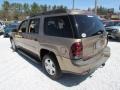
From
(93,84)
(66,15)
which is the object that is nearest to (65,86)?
(93,84)

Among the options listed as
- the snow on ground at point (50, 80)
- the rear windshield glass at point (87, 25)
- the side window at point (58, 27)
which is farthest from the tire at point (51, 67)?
the rear windshield glass at point (87, 25)

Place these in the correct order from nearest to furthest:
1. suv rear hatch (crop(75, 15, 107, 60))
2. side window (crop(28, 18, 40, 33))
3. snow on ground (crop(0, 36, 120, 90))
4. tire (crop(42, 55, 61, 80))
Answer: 1. suv rear hatch (crop(75, 15, 107, 60))
2. snow on ground (crop(0, 36, 120, 90))
3. tire (crop(42, 55, 61, 80))
4. side window (crop(28, 18, 40, 33))

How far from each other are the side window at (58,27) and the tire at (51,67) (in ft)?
2.35

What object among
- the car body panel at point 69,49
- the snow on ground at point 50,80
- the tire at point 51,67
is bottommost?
the snow on ground at point 50,80

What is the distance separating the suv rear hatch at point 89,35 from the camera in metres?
4.34

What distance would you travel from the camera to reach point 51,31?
5.02 meters

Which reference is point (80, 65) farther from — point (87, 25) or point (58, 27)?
point (58, 27)

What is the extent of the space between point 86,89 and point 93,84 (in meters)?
0.36

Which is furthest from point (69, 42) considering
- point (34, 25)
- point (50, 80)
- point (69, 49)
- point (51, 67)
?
point (34, 25)

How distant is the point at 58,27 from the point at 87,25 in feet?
2.46

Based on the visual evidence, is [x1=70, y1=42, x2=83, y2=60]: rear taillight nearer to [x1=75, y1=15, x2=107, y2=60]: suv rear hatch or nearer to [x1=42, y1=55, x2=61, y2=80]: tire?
[x1=75, y1=15, x2=107, y2=60]: suv rear hatch

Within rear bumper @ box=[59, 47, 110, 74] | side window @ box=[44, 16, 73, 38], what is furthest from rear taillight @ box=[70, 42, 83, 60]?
side window @ box=[44, 16, 73, 38]

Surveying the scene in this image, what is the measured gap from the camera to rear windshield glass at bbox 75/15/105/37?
4375 mm

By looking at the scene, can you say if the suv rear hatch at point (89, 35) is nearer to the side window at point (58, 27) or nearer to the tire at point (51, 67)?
the side window at point (58, 27)
